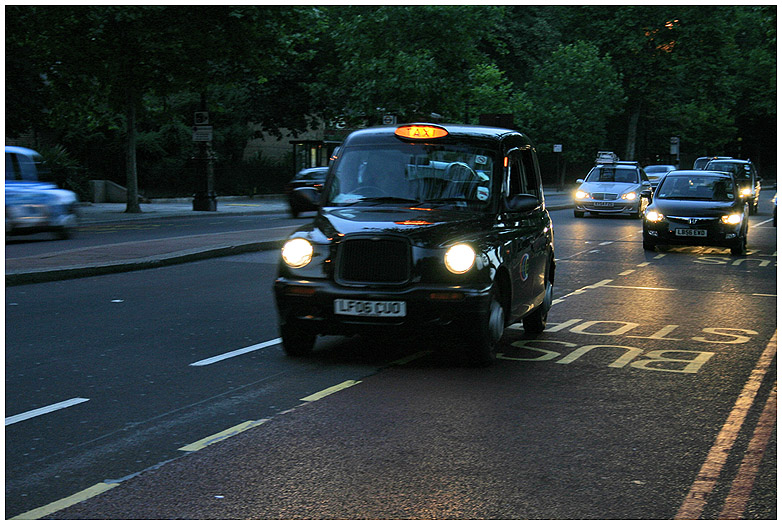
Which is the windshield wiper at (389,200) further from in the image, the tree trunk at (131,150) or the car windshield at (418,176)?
the tree trunk at (131,150)

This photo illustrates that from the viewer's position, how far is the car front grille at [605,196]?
102 ft

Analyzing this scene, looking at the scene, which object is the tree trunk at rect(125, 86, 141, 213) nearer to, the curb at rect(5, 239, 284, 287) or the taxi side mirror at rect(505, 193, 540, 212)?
the curb at rect(5, 239, 284, 287)

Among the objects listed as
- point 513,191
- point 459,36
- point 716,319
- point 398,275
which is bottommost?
point 716,319

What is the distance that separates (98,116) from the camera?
1372 inches

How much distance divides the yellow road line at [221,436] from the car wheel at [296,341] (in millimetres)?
1980

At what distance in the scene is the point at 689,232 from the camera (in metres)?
18.8

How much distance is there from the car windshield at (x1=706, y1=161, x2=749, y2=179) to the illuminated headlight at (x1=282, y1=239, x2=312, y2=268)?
2725 cm

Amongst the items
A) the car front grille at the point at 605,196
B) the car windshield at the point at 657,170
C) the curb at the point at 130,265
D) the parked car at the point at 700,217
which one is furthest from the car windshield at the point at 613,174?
the curb at the point at 130,265

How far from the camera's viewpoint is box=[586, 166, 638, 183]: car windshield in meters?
32.0

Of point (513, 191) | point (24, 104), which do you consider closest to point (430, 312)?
point (513, 191)

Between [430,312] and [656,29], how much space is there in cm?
6891

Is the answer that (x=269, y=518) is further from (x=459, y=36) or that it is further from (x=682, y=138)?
(x=682, y=138)

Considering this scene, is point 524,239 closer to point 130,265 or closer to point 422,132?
point 422,132

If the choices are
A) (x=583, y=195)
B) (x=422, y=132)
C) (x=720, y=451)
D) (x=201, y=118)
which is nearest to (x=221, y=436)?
(x=720, y=451)
